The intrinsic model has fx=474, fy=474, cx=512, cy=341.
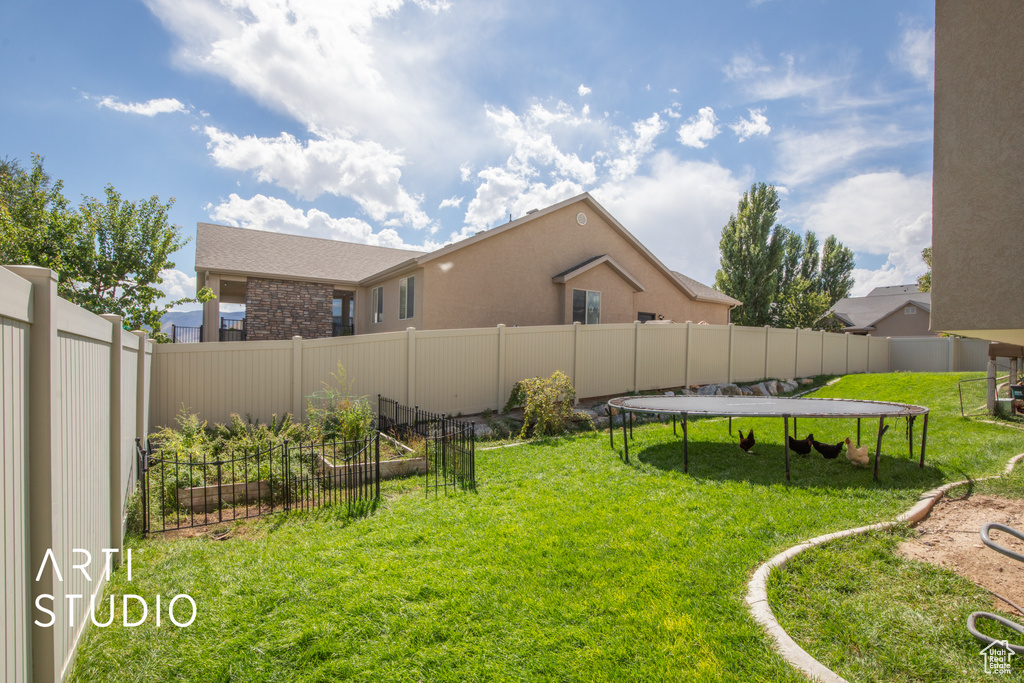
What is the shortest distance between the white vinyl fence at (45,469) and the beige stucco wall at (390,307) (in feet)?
36.0

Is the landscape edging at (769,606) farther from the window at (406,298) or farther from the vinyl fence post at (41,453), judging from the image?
the window at (406,298)

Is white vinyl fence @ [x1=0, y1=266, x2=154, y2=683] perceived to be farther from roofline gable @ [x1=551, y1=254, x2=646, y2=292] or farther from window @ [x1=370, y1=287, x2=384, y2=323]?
roofline gable @ [x1=551, y1=254, x2=646, y2=292]

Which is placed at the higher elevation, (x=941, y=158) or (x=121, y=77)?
(x=121, y=77)

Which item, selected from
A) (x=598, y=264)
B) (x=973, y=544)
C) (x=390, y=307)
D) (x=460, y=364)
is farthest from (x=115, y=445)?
(x=598, y=264)

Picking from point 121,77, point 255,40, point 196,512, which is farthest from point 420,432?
point 121,77

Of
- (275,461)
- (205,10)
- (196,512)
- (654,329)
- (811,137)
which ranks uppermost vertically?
(205,10)

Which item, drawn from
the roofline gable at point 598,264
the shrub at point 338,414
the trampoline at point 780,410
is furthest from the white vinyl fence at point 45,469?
the roofline gable at point 598,264

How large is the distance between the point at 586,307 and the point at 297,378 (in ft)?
34.9

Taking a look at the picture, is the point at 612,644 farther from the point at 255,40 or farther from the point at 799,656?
the point at 255,40

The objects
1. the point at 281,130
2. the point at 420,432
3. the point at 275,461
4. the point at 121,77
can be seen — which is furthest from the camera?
the point at 281,130

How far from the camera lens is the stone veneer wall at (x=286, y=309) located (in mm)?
16297

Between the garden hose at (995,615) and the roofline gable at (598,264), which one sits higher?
the roofline gable at (598,264)

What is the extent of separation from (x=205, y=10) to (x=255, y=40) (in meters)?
0.80

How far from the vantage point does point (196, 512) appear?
5.93 metres
